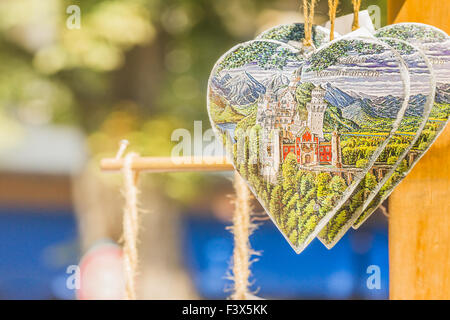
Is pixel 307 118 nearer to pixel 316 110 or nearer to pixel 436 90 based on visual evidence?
pixel 316 110

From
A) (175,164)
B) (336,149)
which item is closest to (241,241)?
(175,164)

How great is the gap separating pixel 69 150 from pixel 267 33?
2368 mm

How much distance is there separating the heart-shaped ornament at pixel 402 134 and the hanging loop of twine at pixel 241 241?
0.61 feet

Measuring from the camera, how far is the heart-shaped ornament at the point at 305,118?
0.40m

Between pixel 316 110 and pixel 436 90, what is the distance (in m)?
0.13

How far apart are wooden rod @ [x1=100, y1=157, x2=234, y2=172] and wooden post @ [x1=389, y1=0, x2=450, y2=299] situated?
9.3 inches

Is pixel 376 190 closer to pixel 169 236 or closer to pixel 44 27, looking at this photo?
pixel 169 236

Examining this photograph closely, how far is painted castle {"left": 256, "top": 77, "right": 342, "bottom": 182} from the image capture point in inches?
15.9

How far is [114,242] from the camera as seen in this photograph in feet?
6.69

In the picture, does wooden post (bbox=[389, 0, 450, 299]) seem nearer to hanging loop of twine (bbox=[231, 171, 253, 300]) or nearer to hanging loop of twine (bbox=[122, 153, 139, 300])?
hanging loop of twine (bbox=[231, 171, 253, 300])

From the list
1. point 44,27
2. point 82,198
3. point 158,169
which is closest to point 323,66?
point 158,169

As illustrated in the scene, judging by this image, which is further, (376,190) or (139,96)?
(139,96)

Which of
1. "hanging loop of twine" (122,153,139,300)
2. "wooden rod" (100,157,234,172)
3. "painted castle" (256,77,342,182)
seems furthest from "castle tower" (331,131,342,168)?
"hanging loop of twine" (122,153,139,300)

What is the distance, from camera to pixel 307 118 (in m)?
0.41
